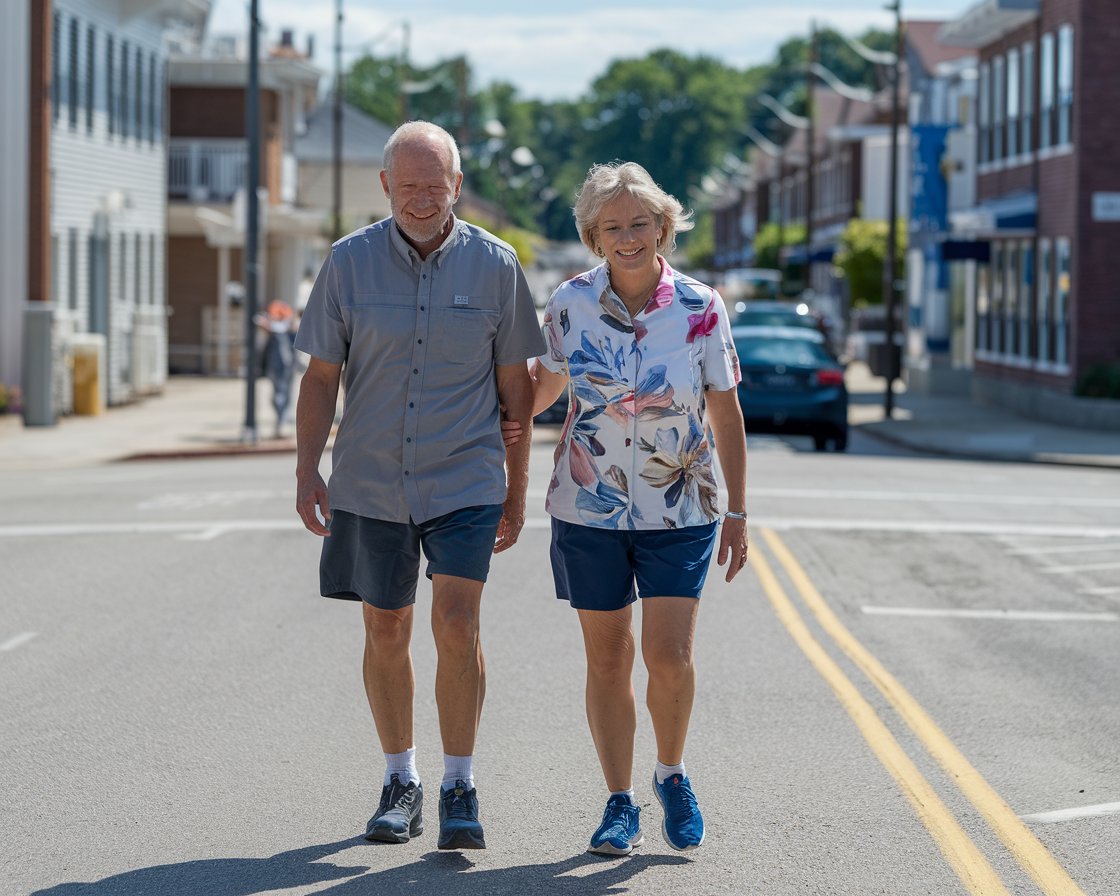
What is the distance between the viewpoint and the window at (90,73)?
3422cm

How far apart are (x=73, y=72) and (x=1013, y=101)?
17.2 metres

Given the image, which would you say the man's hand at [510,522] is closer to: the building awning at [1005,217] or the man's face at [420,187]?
the man's face at [420,187]

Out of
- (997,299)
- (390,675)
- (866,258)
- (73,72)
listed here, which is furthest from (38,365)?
(866,258)

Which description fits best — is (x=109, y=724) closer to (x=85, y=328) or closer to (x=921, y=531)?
(x=921, y=531)

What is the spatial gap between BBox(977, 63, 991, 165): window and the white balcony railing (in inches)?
680

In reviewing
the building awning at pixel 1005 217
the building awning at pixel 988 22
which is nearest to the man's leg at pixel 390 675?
the building awning at pixel 1005 217

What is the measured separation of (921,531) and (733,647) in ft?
18.0

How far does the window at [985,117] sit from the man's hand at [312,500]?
3643 cm

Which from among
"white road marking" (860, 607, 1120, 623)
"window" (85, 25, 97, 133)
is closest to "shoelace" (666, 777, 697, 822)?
"white road marking" (860, 607, 1120, 623)

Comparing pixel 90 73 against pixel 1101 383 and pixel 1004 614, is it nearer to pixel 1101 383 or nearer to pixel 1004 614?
pixel 1101 383

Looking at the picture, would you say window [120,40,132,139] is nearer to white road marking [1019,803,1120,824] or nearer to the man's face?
the man's face

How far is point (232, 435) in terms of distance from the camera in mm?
27297

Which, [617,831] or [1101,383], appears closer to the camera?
[617,831]

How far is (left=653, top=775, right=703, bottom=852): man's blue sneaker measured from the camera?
600 centimetres
